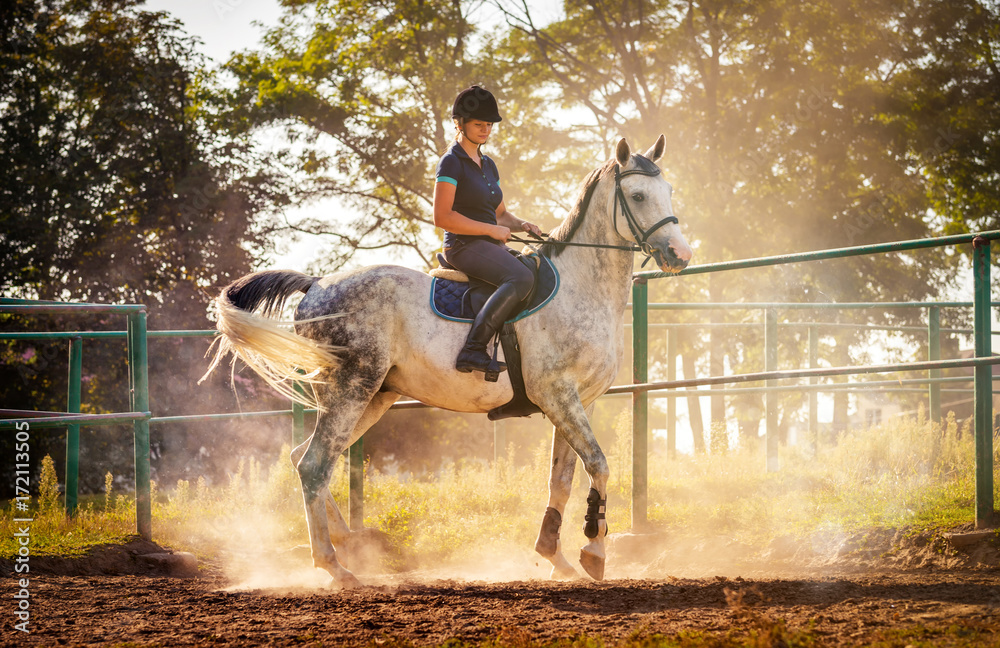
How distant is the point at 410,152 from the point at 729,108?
6902mm

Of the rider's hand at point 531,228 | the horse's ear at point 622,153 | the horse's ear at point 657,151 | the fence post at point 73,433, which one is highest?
the horse's ear at point 657,151

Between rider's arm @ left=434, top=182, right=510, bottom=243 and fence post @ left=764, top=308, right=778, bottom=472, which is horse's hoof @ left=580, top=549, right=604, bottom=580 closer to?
rider's arm @ left=434, top=182, right=510, bottom=243

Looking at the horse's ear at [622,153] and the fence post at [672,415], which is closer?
the horse's ear at [622,153]

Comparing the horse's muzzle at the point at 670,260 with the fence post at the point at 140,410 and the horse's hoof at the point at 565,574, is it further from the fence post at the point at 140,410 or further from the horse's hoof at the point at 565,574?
the fence post at the point at 140,410

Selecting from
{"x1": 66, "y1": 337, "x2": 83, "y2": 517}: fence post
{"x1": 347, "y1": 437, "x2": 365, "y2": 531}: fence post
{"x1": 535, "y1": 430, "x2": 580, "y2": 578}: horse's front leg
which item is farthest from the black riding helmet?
{"x1": 66, "y1": 337, "x2": 83, "y2": 517}: fence post

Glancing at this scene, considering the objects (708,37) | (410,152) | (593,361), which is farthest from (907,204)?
(593,361)

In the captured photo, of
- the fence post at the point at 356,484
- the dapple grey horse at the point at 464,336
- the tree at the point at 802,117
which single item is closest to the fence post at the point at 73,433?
the fence post at the point at 356,484

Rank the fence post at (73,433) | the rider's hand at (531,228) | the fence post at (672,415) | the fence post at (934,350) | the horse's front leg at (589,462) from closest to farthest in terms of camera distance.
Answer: the horse's front leg at (589,462) < the rider's hand at (531,228) < the fence post at (73,433) < the fence post at (934,350) < the fence post at (672,415)

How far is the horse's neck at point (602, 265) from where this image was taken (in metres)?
4.89

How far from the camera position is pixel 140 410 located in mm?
6207

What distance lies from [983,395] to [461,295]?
306cm

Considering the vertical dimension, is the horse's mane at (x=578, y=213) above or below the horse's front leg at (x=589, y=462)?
above

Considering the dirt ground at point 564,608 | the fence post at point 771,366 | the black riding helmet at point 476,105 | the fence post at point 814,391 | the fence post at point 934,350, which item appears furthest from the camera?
the fence post at point 814,391

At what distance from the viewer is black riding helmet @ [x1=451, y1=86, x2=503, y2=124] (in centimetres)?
493
